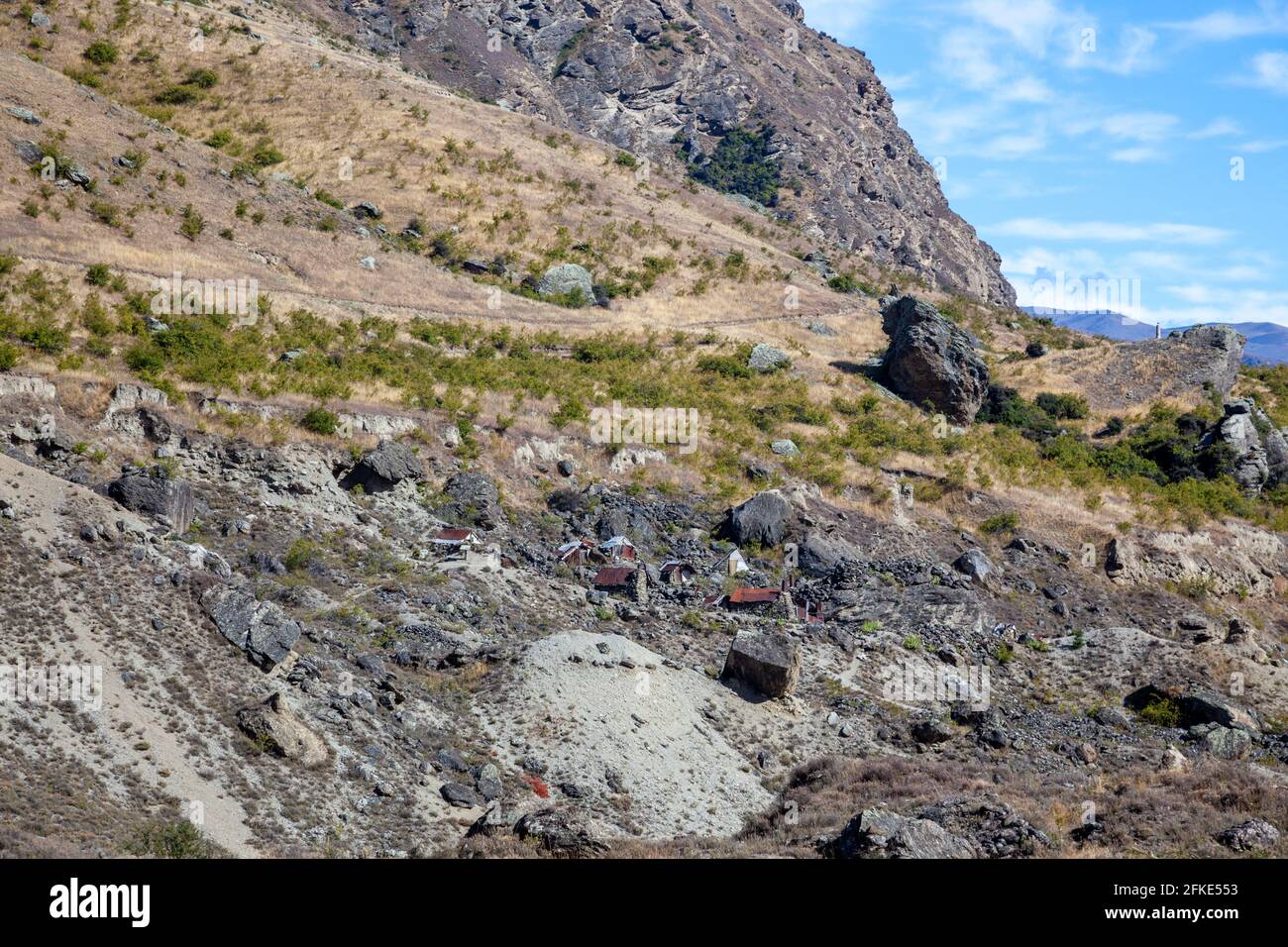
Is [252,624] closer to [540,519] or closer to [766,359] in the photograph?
[540,519]

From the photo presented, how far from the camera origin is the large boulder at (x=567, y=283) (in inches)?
2297

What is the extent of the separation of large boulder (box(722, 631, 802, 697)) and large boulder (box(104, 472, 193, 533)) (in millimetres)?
15211

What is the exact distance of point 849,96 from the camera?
153 meters

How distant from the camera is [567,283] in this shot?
59031 millimetres

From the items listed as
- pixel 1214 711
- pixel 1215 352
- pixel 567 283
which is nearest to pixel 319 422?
pixel 567 283

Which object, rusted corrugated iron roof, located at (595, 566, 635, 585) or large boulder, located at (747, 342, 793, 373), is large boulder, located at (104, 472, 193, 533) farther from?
large boulder, located at (747, 342, 793, 373)

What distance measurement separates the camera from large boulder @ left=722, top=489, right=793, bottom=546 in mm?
36844


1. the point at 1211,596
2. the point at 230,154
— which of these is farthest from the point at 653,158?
the point at 1211,596

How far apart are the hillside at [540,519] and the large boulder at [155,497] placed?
9cm

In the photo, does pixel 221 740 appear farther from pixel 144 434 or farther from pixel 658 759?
pixel 144 434

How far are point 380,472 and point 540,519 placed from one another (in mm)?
5501

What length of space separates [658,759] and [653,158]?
4191 inches

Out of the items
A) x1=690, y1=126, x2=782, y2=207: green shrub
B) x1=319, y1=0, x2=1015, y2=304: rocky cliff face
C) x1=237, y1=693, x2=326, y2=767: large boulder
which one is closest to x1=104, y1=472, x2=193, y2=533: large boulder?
x1=237, y1=693, x2=326, y2=767: large boulder

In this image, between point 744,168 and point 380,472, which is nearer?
point 380,472
